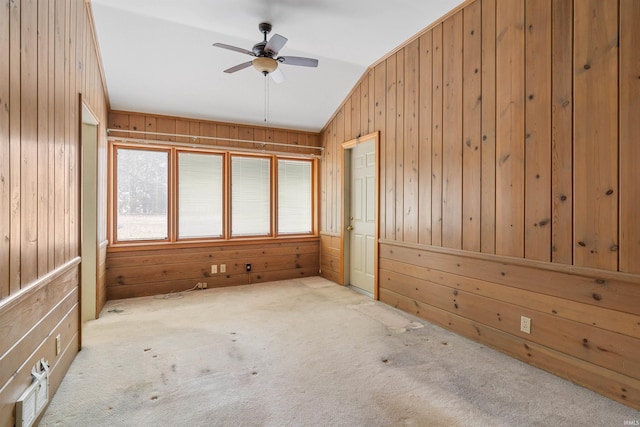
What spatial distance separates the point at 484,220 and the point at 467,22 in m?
1.82

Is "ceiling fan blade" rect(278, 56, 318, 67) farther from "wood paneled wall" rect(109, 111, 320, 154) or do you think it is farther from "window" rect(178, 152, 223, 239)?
"window" rect(178, 152, 223, 239)

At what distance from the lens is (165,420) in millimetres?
1853

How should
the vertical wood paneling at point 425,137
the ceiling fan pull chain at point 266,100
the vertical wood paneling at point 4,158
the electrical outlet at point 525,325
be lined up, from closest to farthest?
the vertical wood paneling at point 4,158 < the electrical outlet at point 525,325 < the vertical wood paneling at point 425,137 < the ceiling fan pull chain at point 266,100

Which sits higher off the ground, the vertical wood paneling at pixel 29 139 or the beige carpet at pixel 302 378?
the vertical wood paneling at pixel 29 139

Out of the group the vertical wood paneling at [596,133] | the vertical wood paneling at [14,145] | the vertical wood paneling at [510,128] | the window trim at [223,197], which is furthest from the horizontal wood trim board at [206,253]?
the vertical wood paneling at [596,133]

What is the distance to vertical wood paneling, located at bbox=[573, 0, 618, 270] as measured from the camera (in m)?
2.05

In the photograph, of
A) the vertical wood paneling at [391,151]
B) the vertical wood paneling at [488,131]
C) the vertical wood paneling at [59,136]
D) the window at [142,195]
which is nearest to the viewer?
the vertical wood paneling at [59,136]

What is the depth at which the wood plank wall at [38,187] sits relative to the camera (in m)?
1.48

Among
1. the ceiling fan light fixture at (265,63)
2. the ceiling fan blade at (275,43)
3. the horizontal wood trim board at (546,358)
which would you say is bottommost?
the horizontal wood trim board at (546,358)

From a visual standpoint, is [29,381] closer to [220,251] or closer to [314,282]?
[220,251]

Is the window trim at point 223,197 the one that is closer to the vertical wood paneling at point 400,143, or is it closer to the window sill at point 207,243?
the window sill at point 207,243

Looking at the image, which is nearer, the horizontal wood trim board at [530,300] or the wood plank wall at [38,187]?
the wood plank wall at [38,187]

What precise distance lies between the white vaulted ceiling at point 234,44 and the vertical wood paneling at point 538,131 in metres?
0.83

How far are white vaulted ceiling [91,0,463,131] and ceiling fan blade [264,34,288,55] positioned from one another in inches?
17.1
